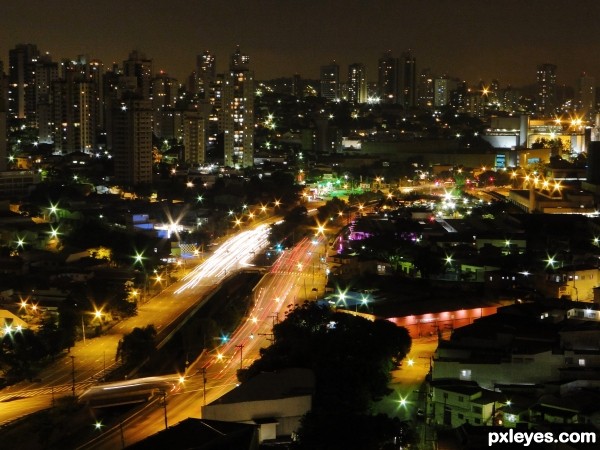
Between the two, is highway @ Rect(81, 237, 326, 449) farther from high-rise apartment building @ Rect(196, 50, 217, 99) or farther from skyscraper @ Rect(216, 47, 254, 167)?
high-rise apartment building @ Rect(196, 50, 217, 99)

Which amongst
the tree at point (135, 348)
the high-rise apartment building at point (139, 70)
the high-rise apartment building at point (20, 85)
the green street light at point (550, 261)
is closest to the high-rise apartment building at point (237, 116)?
the high-rise apartment building at point (139, 70)

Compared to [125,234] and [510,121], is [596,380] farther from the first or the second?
[510,121]

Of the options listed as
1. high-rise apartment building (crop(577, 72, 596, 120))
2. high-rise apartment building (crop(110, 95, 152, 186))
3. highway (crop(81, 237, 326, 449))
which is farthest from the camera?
high-rise apartment building (crop(577, 72, 596, 120))

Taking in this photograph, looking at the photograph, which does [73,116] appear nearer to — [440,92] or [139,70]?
[139,70]

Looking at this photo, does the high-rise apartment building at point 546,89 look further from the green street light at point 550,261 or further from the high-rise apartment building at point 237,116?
the green street light at point 550,261

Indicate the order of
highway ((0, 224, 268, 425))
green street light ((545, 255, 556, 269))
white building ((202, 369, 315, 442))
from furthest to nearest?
green street light ((545, 255, 556, 269))
highway ((0, 224, 268, 425))
white building ((202, 369, 315, 442))

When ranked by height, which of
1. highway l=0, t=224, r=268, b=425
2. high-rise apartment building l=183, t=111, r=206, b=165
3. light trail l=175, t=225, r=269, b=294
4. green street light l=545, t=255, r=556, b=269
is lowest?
highway l=0, t=224, r=268, b=425

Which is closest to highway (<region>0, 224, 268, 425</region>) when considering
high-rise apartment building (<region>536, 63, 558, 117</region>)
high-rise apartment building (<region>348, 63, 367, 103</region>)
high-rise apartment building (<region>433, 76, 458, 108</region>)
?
high-rise apartment building (<region>348, 63, 367, 103</region>)
